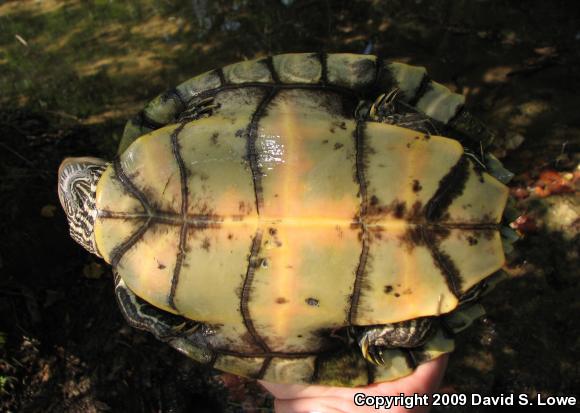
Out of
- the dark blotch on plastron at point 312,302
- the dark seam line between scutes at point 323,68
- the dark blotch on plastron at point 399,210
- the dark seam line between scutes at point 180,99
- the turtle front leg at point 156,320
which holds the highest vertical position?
the dark seam line between scutes at point 323,68

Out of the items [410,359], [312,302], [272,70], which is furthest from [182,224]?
[410,359]

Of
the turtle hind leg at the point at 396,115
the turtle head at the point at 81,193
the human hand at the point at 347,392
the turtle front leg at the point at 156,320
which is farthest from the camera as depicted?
the turtle head at the point at 81,193

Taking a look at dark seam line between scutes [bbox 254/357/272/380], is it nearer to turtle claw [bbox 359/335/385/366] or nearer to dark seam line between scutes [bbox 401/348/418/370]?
turtle claw [bbox 359/335/385/366]

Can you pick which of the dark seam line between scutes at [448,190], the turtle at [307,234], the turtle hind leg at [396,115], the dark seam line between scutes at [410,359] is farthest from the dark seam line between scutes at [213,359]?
the turtle hind leg at [396,115]

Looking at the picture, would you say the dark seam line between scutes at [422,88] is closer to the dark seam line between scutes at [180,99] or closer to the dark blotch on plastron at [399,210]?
the dark blotch on plastron at [399,210]

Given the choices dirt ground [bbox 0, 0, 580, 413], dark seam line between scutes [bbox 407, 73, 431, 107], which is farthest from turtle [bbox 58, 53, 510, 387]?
dirt ground [bbox 0, 0, 580, 413]

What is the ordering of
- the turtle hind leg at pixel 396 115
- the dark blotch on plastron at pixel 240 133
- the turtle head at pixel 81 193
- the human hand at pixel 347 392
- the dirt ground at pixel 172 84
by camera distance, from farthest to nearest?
the dirt ground at pixel 172 84
the turtle head at pixel 81 193
the human hand at pixel 347 392
the turtle hind leg at pixel 396 115
the dark blotch on plastron at pixel 240 133

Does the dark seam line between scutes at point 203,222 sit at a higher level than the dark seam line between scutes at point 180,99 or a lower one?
lower
